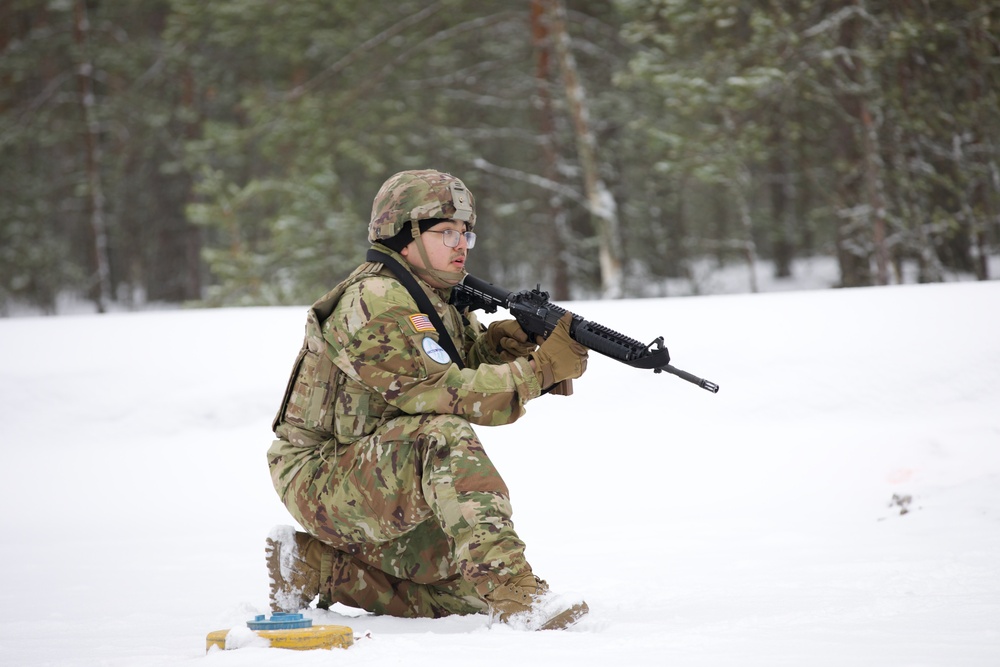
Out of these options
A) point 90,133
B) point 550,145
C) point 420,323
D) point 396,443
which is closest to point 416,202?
point 420,323

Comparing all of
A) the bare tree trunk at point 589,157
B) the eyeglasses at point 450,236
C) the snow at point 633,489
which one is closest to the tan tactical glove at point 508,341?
the eyeglasses at point 450,236

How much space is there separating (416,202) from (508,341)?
0.63 metres

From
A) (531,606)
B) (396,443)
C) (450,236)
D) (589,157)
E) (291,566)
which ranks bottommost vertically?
(531,606)

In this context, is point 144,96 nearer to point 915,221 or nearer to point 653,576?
point 915,221

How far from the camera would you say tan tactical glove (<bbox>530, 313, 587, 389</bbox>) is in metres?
3.12

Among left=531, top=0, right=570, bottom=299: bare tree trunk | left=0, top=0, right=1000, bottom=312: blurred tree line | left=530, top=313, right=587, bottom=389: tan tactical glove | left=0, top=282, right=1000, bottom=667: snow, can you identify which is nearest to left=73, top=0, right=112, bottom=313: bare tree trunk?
left=0, top=0, right=1000, bottom=312: blurred tree line

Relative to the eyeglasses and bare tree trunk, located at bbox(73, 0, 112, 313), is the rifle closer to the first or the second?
the eyeglasses

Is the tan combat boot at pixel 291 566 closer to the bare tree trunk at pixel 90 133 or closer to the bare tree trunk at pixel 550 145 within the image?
the bare tree trunk at pixel 550 145

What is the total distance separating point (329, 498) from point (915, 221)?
870cm

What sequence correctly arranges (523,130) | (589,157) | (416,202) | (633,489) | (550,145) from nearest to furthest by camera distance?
(416,202), (633,489), (589,157), (550,145), (523,130)

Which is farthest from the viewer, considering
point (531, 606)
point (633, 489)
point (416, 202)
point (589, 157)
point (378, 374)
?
point (589, 157)

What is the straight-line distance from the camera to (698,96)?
423 inches

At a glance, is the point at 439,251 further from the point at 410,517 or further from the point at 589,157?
the point at 589,157

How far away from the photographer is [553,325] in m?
3.33
